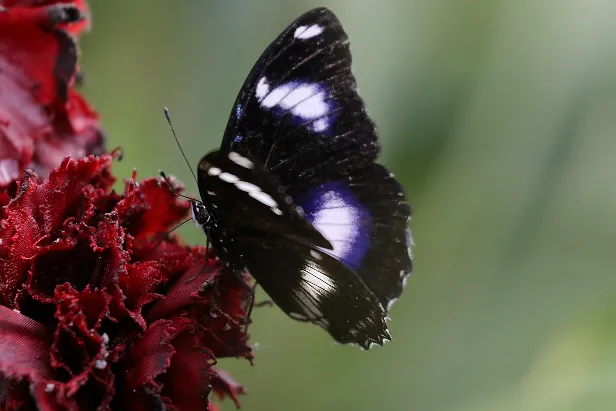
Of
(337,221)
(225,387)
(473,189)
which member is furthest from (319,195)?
(473,189)

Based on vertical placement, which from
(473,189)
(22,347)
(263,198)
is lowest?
(22,347)

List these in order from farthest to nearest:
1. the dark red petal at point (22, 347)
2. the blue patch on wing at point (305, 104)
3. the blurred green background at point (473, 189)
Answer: the blurred green background at point (473, 189), the blue patch on wing at point (305, 104), the dark red petal at point (22, 347)

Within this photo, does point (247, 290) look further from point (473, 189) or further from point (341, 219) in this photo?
point (473, 189)

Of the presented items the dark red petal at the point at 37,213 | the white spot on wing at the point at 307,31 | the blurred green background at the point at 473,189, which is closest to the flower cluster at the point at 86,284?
the dark red petal at the point at 37,213

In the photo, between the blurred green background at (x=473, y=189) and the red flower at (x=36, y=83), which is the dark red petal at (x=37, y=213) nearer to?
the red flower at (x=36, y=83)

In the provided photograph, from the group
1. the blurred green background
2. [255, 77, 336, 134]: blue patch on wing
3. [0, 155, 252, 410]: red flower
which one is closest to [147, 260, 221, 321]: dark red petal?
[0, 155, 252, 410]: red flower

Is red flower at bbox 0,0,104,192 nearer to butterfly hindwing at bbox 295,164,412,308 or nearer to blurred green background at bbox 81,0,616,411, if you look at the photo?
butterfly hindwing at bbox 295,164,412,308
